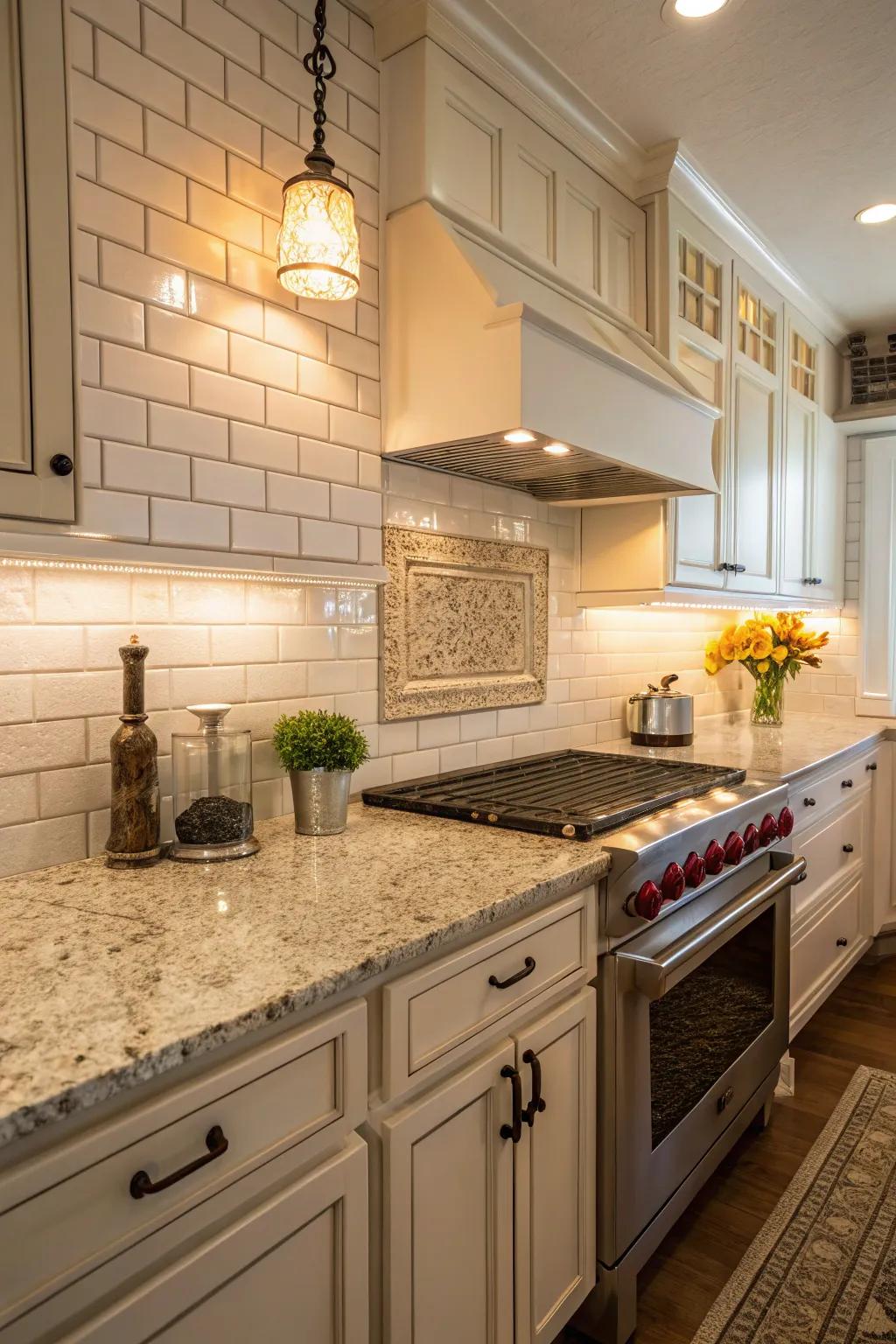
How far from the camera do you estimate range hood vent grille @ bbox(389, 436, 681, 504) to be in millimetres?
1800

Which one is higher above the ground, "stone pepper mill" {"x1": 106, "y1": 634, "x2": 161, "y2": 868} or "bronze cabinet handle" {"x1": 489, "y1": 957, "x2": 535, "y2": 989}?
"stone pepper mill" {"x1": 106, "y1": 634, "x2": 161, "y2": 868}

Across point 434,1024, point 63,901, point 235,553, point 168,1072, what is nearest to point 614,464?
point 235,553

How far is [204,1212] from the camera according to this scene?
812 millimetres

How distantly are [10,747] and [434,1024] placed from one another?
75cm

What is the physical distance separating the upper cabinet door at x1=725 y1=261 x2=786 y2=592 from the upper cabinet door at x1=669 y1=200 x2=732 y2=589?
0.26ft

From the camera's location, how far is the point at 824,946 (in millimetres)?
2791

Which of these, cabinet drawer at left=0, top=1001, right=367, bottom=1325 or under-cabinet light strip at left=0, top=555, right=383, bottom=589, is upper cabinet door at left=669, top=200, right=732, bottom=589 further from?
cabinet drawer at left=0, top=1001, right=367, bottom=1325

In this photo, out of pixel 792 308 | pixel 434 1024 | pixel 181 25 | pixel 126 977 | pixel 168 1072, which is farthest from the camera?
pixel 792 308

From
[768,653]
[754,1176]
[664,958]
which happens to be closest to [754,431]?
[768,653]

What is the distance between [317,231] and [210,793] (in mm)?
968

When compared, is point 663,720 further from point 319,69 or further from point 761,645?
point 319,69

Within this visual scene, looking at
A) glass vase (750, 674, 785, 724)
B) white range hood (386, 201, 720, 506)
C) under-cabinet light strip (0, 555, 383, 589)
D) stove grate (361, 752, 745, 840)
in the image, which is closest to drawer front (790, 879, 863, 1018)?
glass vase (750, 674, 785, 724)

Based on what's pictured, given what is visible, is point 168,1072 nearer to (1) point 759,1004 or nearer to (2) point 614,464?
(2) point 614,464

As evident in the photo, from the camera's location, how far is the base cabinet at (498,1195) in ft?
3.51
